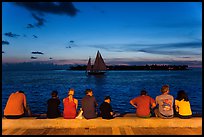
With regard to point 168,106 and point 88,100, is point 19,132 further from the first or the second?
point 168,106

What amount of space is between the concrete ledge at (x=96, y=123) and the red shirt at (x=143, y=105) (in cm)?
37

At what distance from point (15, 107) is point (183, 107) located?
403 centimetres

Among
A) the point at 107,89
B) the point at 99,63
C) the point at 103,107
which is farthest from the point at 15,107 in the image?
the point at 99,63

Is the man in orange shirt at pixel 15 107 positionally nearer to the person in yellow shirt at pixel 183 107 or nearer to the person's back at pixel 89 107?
the person's back at pixel 89 107

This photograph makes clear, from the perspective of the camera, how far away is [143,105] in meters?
7.64

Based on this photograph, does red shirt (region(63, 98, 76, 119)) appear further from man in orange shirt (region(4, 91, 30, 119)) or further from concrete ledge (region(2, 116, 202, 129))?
man in orange shirt (region(4, 91, 30, 119))

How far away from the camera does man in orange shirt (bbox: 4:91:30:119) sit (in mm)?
7496

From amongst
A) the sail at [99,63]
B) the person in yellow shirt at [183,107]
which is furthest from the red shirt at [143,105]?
the sail at [99,63]

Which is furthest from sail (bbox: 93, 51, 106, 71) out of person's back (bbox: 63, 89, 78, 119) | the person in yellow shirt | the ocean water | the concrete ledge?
the concrete ledge

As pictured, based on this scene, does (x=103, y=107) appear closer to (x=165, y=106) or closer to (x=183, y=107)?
(x=165, y=106)

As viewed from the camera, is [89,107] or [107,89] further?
[107,89]

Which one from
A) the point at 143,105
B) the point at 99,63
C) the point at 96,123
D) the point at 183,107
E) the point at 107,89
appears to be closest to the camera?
the point at 96,123

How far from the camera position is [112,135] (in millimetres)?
6387

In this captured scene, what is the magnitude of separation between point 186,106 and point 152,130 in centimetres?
124
